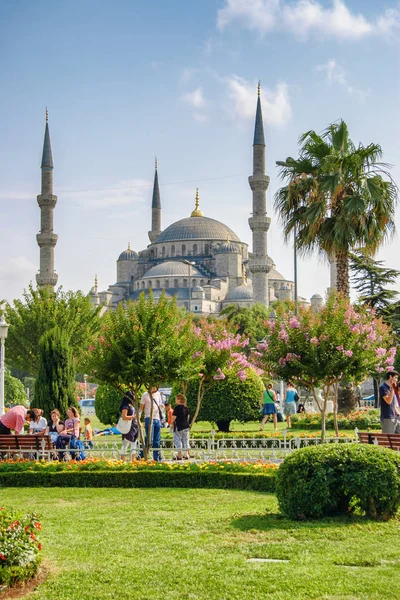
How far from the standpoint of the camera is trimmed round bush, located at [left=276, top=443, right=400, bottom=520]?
6742 mm

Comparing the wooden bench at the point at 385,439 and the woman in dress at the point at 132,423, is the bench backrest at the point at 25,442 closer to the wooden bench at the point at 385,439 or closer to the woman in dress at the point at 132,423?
the woman in dress at the point at 132,423

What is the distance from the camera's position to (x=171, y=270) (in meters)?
86.2

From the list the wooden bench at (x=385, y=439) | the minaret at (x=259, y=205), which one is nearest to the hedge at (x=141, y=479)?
the wooden bench at (x=385, y=439)

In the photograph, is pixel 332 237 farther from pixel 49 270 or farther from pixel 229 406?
pixel 49 270

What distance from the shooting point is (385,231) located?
18.1 metres

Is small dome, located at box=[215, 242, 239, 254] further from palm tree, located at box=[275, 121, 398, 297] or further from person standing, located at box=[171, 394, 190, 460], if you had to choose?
person standing, located at box=[171, 394, 190, 460]

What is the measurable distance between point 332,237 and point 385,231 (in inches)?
52.5

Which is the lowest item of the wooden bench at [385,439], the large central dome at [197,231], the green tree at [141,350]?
the wooden bench at [385,439]

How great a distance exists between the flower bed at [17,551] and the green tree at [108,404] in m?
15.2

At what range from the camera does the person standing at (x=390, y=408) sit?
10453 mm

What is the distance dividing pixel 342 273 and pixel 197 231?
7429cm

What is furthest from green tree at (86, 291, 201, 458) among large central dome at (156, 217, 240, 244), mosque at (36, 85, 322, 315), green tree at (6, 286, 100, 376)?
large central dome at (156, 217, 240, 244)

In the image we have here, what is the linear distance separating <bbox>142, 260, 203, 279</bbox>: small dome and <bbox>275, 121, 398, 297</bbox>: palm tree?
66.7 metres

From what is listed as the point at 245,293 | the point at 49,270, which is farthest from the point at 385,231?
the point at 245,293
